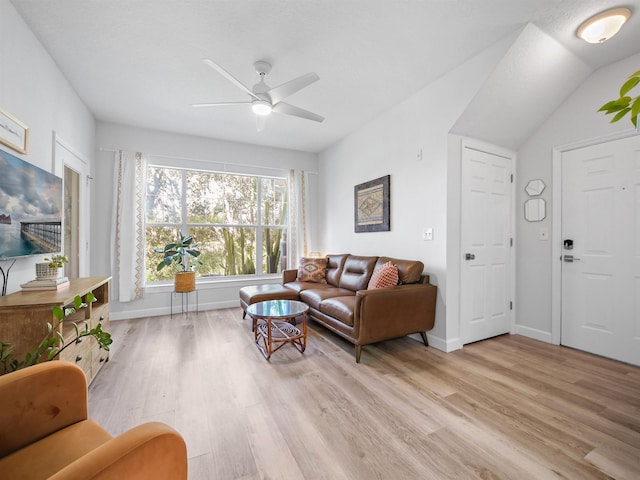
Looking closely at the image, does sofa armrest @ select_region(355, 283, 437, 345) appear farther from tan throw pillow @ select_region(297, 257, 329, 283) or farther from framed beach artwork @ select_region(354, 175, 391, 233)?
tan throw pillow @ select_region(297, 257, 329, 283)

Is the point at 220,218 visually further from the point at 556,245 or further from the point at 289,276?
the point at 556,245

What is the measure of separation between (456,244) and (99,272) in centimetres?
448

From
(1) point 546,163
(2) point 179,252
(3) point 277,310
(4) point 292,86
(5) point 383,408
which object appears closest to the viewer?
(5) point 383,408

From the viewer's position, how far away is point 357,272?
3.68 meters

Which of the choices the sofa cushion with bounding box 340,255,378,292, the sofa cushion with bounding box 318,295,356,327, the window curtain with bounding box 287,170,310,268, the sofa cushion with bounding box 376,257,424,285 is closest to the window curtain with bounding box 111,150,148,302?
the window curtain with bounding box 287,170,310,268

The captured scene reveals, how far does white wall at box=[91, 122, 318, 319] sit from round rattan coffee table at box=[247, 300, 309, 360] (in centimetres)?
170

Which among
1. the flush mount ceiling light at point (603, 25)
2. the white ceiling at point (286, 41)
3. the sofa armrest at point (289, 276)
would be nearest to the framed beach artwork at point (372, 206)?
the white ceiling at point (286, 41)

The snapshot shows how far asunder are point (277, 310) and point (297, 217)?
2.55 metres

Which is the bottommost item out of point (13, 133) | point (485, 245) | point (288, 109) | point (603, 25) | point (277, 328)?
point (277, 328)

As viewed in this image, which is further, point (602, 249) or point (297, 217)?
point (297, 217)

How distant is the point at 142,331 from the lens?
11.3ft

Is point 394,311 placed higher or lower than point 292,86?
lower

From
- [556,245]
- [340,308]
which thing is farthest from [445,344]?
[556,245]

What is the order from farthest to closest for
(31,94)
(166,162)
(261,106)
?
(166,162), (261,106), (31,94)
